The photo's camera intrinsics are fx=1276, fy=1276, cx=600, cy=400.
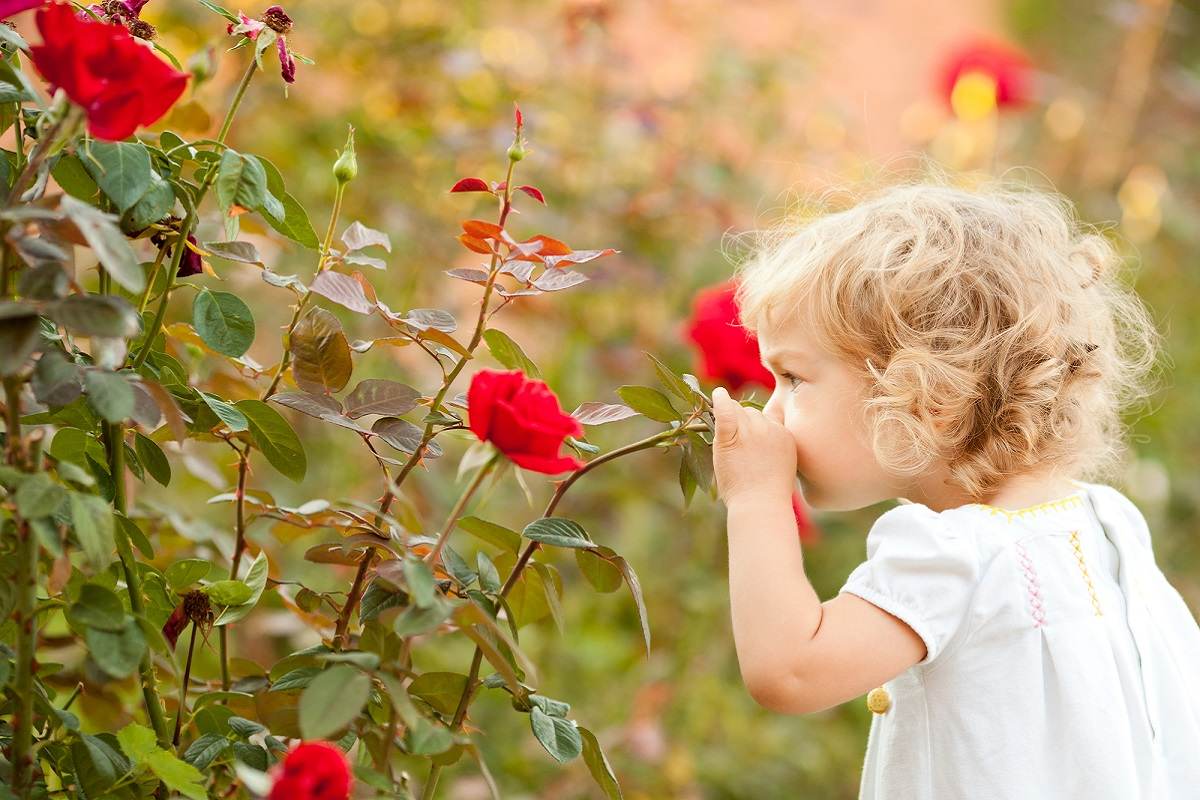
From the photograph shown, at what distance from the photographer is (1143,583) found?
118 cm

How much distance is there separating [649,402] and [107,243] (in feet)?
1.36

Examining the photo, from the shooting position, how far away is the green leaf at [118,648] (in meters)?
0.71

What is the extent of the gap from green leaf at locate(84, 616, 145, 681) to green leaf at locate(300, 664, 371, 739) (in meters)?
0.10

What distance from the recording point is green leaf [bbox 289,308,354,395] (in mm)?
898

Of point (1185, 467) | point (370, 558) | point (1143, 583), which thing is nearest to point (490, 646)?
point (370, 558)

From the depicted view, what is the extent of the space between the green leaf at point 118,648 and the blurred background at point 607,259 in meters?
1.04

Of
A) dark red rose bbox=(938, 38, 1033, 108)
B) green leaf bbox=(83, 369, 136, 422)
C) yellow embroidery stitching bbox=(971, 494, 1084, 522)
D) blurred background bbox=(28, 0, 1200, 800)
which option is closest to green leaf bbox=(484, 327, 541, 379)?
green leaf bbox=(83, 369, 136, 422)

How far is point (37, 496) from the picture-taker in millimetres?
666

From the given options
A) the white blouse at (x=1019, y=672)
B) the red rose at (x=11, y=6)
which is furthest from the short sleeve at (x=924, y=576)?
the red rose at (x=11, y=6)

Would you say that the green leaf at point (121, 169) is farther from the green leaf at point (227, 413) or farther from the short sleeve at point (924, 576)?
the short sleeve at point (924, 576)

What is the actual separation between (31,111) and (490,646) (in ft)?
1.57

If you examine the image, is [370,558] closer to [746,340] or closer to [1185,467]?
[746,340]

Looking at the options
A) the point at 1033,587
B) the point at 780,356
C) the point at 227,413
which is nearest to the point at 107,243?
the point at 227,413

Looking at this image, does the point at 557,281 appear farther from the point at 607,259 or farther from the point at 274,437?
the point at 607,259
